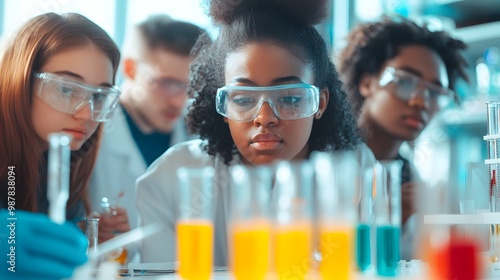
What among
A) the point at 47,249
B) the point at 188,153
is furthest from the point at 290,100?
the point at 47,249

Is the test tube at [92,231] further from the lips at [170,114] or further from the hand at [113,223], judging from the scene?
the lips at [170,114]

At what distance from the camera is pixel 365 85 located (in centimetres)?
229

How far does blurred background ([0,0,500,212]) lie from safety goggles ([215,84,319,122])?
221 mm

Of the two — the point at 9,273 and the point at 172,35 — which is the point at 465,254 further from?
the point at 172,35

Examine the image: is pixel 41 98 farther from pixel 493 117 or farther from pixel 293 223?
pixel 493 117

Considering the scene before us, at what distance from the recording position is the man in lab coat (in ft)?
6.48

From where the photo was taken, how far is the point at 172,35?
2.18m

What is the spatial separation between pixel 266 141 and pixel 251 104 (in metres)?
0.11

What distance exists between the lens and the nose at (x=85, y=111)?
1773mm

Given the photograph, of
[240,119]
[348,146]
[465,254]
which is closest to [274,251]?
[465,254]

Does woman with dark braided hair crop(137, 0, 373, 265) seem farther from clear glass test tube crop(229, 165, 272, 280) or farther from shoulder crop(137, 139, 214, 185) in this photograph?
clear glass test tube crop(229, 165, 272, 280)

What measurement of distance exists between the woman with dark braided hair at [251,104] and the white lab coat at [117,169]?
47 mm

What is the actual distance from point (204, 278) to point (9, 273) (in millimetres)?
454

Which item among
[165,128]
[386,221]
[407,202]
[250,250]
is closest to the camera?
[250,250]
